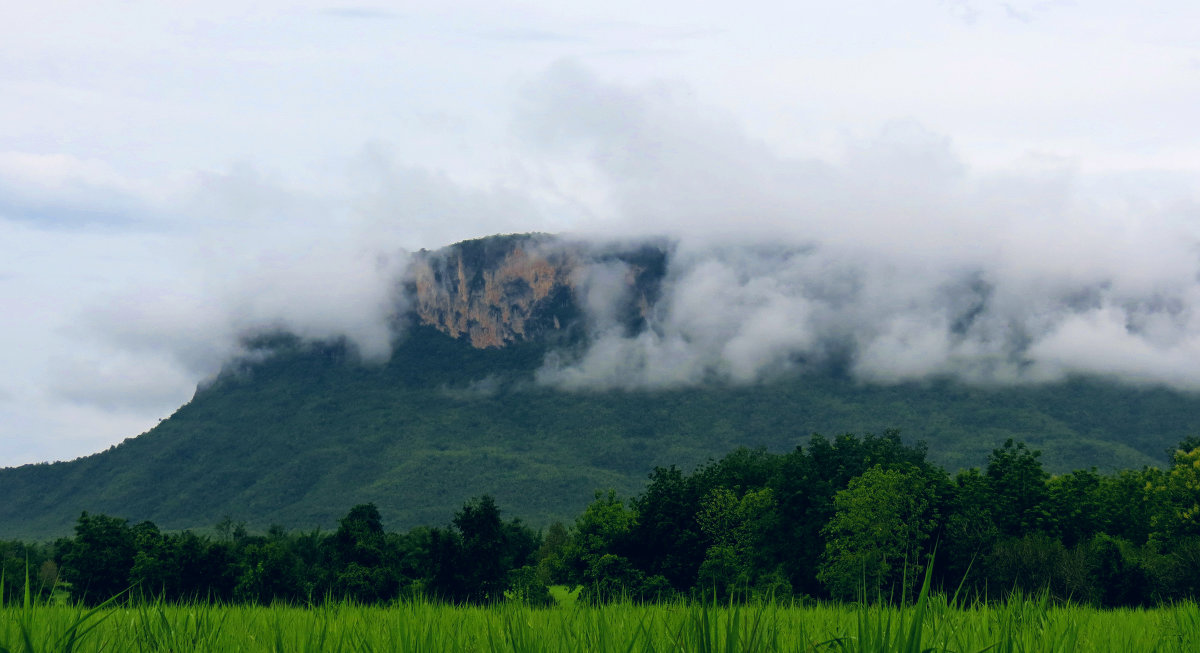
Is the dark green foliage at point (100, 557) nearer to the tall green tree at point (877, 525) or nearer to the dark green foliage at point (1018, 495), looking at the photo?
the tall green tree at point (877, 525)

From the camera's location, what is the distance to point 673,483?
7156 cm

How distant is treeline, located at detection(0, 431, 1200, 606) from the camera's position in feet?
169

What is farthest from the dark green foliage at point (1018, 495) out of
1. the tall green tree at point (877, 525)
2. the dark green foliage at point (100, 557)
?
the dark green foliage at point (100, 557)

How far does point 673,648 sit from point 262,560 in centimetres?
5553

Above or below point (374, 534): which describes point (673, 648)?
above

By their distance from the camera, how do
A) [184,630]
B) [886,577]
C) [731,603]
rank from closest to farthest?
[731,603], [184,630], [886,577]

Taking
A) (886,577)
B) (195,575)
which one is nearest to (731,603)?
(886,577)

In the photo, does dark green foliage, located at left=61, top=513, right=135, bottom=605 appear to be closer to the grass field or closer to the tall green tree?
the tall green tree

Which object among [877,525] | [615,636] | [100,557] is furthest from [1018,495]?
[615,636]

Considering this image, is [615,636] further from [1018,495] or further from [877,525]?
[1018,495]

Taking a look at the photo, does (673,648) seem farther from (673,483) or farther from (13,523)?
(13,523)

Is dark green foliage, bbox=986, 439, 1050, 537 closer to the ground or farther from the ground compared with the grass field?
closer to the ground

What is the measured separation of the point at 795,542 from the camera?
2442 inches

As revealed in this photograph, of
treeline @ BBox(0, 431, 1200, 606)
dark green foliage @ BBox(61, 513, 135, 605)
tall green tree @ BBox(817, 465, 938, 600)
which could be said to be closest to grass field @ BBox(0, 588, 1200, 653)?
treeline @ BBox(0, 431, 1200, 606)
